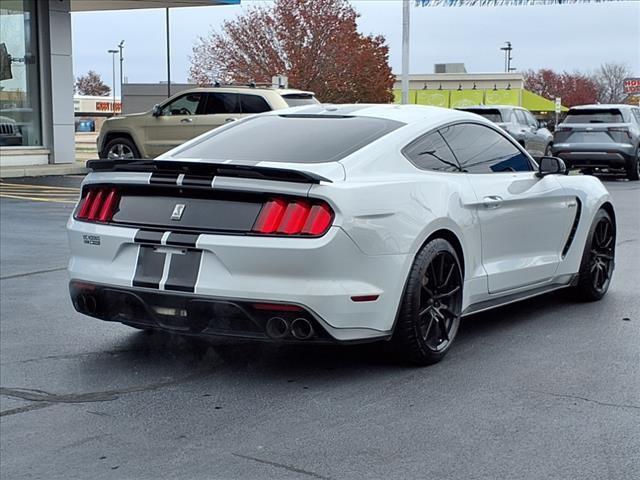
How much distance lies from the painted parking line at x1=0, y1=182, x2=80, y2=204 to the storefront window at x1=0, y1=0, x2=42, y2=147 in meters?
3.75

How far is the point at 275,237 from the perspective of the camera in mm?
4793

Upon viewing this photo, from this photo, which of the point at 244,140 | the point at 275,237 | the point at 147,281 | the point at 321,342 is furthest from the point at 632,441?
the point at 244,140

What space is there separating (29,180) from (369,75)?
27.3m

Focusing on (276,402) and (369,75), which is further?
(369,75)

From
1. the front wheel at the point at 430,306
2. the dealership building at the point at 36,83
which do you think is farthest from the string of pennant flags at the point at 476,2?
the front wheel at the point at 430,306

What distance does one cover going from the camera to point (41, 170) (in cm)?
2156

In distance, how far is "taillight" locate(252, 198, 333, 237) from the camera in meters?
4.78

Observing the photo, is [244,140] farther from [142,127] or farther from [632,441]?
[142,127]

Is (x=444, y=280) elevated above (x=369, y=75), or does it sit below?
below

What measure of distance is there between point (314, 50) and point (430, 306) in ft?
132

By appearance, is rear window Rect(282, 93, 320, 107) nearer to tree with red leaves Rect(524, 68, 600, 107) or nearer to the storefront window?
the storefront window

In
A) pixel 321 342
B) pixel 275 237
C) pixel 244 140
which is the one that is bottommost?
pixel 321 342

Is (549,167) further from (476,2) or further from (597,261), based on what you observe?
(476,2)

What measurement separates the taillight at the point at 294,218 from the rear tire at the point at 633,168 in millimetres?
19243
